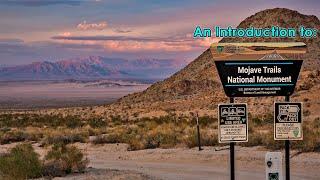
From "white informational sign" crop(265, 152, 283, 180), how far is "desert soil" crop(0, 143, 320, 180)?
6150 millimetres

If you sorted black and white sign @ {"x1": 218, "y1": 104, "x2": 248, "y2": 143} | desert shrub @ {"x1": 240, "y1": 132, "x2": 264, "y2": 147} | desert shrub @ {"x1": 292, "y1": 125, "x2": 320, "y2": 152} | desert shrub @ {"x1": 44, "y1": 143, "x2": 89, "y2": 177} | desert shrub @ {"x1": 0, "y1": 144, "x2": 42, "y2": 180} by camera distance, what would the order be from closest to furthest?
black and white sign @ {"x1": 218, "y1": 104, "x2": 248, "y2": 143} → desert shrub @ {"x1": 0, "y1": 144, "x2": 42, "y2": 180} → desert shrub @ {"x1": 44, "y1": 143, "x2": 89, "y2": 177} → desert shrub @ {"x1": 292, "y1": 125, "x2": 320, "y2": 152} → desert shrub @ {"x1": 240, "y1": 132, "x2": 264, "y2": 147}

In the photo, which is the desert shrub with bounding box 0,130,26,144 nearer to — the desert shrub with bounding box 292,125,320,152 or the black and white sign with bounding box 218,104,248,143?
the desert shrub with bounding box 292,125,320,152

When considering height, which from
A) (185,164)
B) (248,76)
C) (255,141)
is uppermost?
(248,76)

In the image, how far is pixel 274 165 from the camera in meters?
11.3

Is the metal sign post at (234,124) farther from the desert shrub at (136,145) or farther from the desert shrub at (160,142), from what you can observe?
the desert shrub at (136,145)

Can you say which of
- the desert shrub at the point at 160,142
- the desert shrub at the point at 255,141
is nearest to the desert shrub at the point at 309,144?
the desert shrub at the point at 255,141

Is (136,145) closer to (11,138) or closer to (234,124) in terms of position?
(11,138)

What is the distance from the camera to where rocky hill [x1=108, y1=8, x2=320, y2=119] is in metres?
73.0

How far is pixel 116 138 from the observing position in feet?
101

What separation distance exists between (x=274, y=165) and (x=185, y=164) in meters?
10.3

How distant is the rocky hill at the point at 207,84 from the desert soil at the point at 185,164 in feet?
131

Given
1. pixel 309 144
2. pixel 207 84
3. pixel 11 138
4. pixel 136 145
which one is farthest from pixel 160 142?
pixel 207 84

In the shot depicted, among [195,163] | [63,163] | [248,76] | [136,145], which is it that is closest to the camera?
[248,76]

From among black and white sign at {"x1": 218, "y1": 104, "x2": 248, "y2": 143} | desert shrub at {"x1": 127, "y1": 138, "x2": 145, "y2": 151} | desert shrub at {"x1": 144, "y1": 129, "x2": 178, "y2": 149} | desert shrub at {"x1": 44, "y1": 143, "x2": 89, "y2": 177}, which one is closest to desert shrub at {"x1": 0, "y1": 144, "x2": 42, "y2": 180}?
desert shrub at {"x1": 44, "y1": 143, "x2": 89, "y2": 177}
